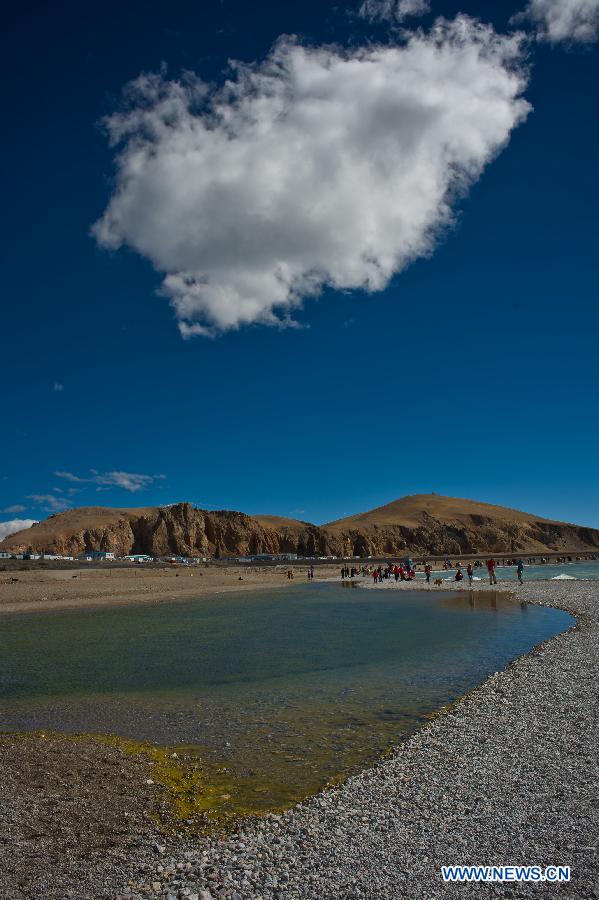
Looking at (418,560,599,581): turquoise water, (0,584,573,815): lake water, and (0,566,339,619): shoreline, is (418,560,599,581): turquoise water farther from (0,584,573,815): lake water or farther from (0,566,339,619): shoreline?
(0,584,573,815): lake water

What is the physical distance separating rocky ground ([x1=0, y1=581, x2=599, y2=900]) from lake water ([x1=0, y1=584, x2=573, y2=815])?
108 centimetres

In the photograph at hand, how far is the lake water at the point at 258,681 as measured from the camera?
9.72 m

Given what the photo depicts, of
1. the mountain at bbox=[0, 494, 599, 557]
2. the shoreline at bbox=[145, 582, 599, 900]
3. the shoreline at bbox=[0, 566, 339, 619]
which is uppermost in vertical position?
the mountain at bbox=[0, 494, 599, 557]

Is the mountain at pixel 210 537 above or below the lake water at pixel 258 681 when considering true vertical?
above

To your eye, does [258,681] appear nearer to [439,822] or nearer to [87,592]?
[439,822]

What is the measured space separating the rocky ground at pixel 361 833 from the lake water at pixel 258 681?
1.08m

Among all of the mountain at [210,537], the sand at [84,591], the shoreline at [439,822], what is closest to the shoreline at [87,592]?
the sand at [84,591]

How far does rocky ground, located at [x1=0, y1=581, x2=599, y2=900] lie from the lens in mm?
5520

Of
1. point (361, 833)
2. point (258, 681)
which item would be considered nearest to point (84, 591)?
point (258, 681)

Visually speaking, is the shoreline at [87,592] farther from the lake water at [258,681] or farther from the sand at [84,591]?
the lake water at [258,681]

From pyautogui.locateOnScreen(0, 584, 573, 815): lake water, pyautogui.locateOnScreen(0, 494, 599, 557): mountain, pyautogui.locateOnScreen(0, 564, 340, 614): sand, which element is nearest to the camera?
pyautogui.locateOnScreen(0, 584, 573, 815): lake water

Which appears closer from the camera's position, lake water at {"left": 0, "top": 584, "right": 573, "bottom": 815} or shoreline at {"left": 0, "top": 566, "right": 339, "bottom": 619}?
lake water at {"left": 0, "top": 584, "right": 573, "bottom": 815}

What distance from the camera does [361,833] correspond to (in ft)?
21.4

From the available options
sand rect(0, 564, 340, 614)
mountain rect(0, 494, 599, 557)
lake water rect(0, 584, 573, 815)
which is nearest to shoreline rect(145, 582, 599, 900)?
lake water rect(0, 584, 573, 815)
